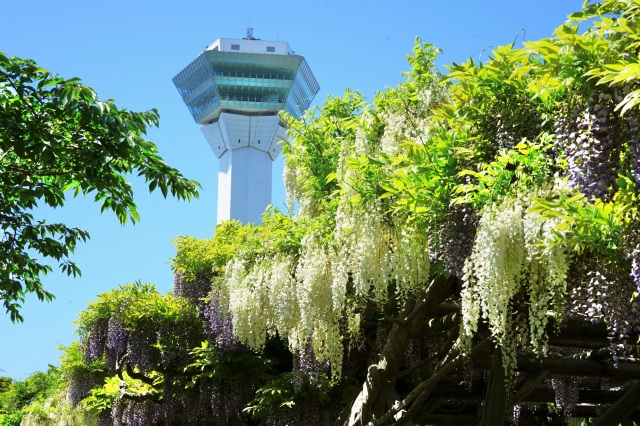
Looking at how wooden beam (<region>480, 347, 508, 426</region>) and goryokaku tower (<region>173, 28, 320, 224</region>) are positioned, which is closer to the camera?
wooden beam (<region>480, 347, 508, 426</region>)

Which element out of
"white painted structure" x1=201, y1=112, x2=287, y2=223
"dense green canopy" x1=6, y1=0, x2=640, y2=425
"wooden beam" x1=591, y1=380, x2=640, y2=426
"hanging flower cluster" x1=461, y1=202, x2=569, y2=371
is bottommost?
"wooden beam" x1=591, y1=380, x2=640, y2=426

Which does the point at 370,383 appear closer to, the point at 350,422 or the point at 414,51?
the point at 350,422

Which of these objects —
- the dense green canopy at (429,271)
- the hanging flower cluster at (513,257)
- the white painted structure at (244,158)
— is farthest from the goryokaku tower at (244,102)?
the hanging flower cluster at (513,257)

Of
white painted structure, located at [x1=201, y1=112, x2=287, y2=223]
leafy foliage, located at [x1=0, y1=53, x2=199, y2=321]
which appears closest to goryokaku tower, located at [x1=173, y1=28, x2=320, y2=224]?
white painted structure, located at [x1=201, y1=112, x2=287, y2=223]

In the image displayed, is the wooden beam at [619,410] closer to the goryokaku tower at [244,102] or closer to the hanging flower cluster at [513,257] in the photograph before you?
the hanging flower cluster at [513,257]

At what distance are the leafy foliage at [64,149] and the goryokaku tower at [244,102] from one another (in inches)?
2857

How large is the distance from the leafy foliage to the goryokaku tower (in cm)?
7257

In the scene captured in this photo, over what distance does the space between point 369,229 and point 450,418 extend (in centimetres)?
713

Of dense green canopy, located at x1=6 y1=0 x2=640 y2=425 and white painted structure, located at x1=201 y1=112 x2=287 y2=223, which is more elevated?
white painted structure, located at x1=201 y1=112 x2=287 y2=223

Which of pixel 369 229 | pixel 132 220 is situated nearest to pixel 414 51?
pixel 369 229

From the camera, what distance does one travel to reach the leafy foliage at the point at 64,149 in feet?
28.7

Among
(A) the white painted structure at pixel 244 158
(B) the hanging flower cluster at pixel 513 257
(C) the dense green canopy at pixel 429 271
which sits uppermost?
(A) the white painted structure at pixel 244 158

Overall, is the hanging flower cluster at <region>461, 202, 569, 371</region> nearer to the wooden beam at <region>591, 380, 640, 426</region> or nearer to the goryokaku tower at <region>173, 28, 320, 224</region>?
the wooden beam at <region>591, 380, 640, 426</region>

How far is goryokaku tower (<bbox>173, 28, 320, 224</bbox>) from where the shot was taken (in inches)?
3359
